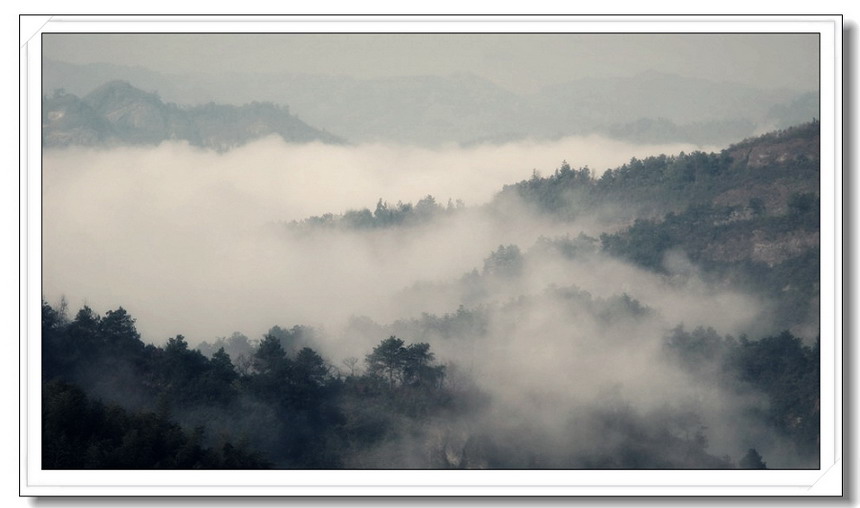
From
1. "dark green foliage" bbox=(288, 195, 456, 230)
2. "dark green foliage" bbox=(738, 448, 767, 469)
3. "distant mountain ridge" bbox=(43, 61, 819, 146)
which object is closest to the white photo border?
"dark green foliage" bbox=(738, 448, 767, 469)

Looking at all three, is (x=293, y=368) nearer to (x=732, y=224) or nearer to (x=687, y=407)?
(x=687, y=407)

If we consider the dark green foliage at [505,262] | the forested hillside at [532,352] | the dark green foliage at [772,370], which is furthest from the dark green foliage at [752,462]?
the dark green foliage at [505,262]

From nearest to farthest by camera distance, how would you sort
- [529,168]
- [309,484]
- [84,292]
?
[309,484] < [84,292] < [529,168]

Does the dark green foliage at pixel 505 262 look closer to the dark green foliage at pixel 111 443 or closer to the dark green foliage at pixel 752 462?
the dark green foliage at pixel 752 462

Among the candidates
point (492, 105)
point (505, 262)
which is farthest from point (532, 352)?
point (492, 105)

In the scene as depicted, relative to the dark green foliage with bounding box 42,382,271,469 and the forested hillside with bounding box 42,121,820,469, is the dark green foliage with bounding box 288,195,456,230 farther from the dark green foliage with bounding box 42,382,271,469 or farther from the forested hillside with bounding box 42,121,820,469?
the dark green foliage with bounding box 42,382,271,469
